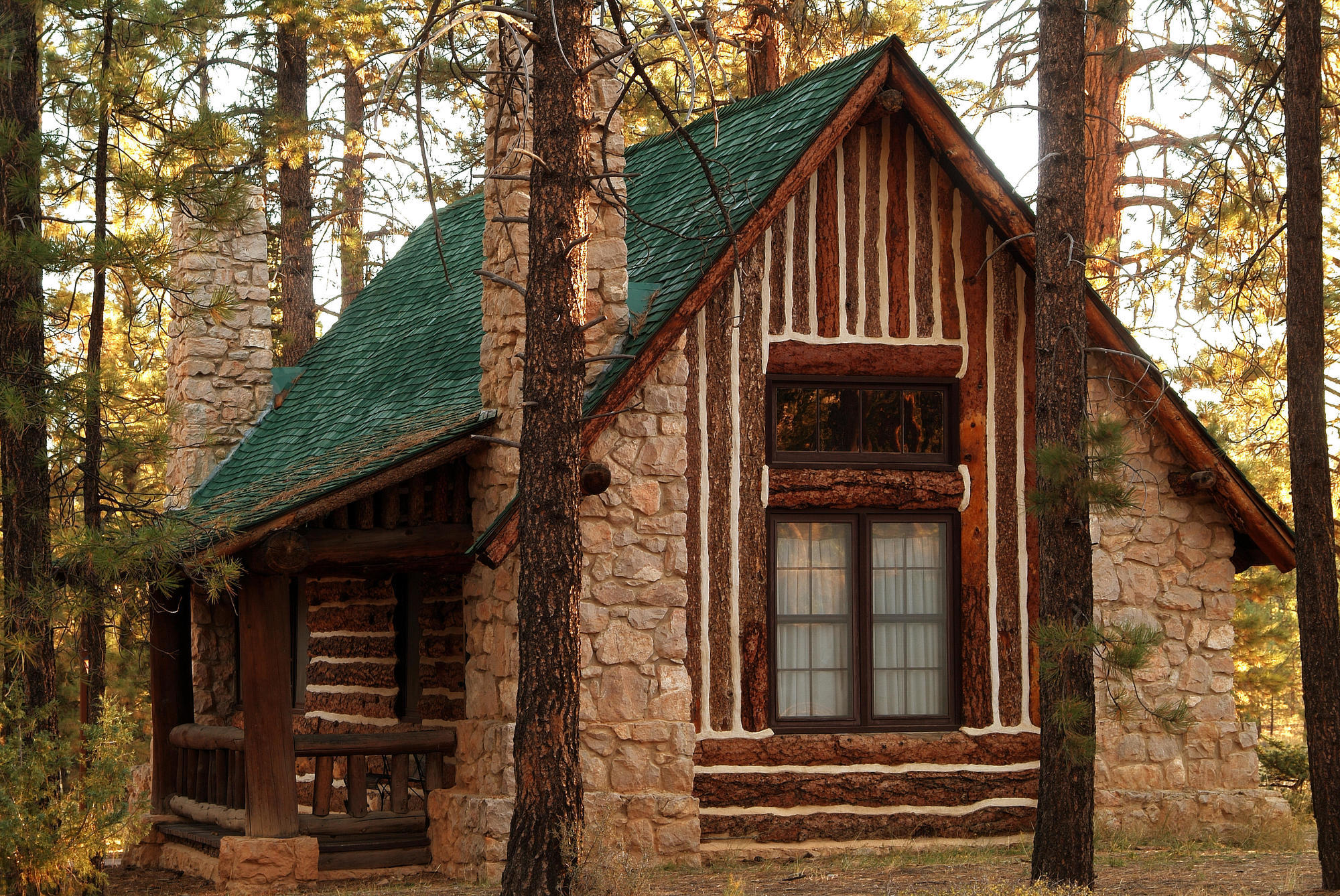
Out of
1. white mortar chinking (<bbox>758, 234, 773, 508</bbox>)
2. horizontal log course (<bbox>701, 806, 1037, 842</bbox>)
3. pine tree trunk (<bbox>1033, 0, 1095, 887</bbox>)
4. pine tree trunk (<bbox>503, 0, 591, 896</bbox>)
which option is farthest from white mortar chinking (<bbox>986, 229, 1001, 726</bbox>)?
pine tree trunk (<bbox>503, 0, 591, 896</bbox>)

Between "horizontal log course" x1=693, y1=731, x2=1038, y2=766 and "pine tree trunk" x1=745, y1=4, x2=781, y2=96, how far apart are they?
35.1 feet

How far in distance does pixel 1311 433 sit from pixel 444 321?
7814 millimetres

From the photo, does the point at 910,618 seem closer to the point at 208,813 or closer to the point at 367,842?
the point at 367,842

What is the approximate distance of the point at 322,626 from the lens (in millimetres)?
13180

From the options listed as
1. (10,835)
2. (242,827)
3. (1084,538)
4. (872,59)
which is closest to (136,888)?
(242,827)

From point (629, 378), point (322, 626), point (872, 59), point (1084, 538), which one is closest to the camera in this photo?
point (1084, 538)

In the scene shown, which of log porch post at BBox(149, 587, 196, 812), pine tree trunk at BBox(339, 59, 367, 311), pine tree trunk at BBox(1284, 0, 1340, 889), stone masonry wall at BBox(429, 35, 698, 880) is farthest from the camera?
pine tree trunk at BBox(339, 59, 367, 311)

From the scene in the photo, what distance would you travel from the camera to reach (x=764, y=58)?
766 inches

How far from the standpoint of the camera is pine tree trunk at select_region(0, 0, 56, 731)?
896 cm

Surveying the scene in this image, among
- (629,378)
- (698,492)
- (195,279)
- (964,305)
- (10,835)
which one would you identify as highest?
(195,279)

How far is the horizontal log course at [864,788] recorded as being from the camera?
407 inches

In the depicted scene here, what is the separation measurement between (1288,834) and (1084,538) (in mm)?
4469

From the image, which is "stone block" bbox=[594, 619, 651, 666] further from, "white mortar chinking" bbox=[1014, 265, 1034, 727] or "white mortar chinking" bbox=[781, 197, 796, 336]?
"white mortar chinking" bbox=[1014, 265, 1034, 727]

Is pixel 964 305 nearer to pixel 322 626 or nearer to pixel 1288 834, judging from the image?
pixel 1288 834
